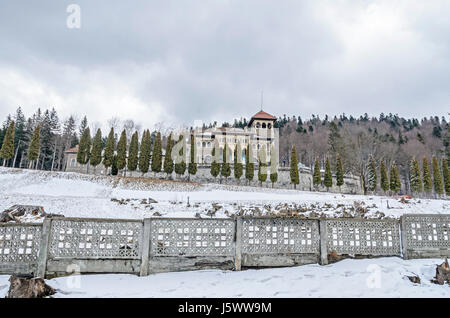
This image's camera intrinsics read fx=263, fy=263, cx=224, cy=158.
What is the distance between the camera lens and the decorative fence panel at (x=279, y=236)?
17.6ft

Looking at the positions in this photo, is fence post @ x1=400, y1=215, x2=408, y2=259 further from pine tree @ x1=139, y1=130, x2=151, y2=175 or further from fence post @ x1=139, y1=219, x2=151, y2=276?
pine tree @ x1=139, y1=130, x2=151, y2=175

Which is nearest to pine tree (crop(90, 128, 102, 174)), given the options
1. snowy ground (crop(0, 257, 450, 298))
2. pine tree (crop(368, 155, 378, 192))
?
snowy ground (crop(0, 257, 450, 298))

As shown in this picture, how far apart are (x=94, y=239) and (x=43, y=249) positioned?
0.88m

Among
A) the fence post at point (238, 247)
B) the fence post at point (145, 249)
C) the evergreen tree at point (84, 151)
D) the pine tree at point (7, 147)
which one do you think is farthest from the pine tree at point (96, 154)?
the fence post at point (238, 247)

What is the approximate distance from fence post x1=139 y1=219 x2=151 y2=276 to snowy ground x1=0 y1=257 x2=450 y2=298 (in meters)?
0.17

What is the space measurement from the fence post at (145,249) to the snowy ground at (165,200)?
7.81 metres

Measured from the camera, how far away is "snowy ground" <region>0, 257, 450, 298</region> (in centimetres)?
416

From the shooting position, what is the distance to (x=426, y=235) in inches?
221

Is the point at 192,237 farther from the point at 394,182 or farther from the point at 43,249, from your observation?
the point at 394,182

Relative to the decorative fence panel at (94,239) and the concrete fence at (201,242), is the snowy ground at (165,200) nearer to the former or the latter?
the concrete fence at (201,242)

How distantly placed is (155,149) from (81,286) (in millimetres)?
25880

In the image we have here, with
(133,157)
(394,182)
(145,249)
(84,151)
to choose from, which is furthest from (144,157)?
(394,182)
